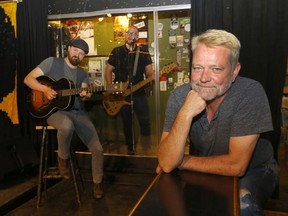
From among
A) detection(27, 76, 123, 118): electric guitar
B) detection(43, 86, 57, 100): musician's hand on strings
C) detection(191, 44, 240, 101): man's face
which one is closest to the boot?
detection(27, 76, 123, 118): electric guitar

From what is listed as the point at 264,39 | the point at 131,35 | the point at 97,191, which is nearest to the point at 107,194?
the point at 97,191

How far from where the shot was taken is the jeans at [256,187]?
55.4 inches

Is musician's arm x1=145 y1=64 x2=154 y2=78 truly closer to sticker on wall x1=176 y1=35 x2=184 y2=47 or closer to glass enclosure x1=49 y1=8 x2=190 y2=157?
glass enclosure x1=49 y1=8 x2=190 y2=157

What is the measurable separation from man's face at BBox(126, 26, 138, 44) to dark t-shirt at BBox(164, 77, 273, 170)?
2723 mm

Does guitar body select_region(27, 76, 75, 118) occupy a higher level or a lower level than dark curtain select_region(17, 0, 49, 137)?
lower

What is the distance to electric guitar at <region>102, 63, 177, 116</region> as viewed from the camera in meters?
4.22

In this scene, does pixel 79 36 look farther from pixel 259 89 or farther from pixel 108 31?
pixel 259 89

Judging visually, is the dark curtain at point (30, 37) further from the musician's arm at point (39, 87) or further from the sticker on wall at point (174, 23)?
the sticker on wall at point (174, 23)

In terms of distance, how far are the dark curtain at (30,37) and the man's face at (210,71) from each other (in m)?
3.01

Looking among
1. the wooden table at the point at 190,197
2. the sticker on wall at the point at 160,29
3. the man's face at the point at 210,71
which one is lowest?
the wooden table at the point at 190,197

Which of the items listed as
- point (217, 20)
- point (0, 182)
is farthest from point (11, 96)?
point (217, 20)

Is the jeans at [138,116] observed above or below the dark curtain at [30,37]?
below

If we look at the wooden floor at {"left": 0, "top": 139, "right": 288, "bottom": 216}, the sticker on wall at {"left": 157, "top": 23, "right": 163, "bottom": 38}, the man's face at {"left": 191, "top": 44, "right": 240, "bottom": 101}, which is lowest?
the wooden floor at {"left": 0, "top": 139, "right": 288, "bottom": 216}

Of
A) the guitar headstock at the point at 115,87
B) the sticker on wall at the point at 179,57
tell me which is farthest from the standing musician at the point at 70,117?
the sticker on wall at the point at 179,57
